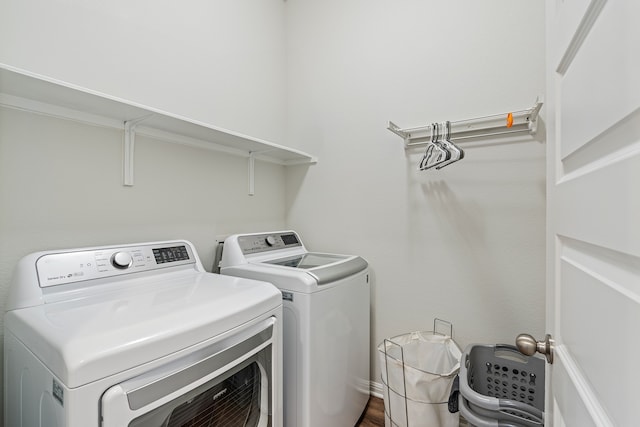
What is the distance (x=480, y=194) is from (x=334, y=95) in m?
1.21

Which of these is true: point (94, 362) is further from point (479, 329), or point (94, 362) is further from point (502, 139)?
point (502, 139)

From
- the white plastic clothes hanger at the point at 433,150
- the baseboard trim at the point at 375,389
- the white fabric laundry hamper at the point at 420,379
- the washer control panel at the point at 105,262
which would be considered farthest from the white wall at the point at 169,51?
the baseboard trim at the point at 375,389

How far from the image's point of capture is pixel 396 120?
1829 mm

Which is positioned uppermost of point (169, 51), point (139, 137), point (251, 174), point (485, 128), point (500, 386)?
point (169, 51)

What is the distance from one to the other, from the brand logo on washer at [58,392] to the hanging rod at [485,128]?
64.3 inches

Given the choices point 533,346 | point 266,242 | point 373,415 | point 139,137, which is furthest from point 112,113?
point 373,415

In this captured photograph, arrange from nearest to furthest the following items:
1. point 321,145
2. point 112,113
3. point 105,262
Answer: point 105,262 < point 112,113 < point 321,145

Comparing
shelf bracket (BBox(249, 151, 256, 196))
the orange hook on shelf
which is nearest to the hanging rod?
the orange hook on shelf

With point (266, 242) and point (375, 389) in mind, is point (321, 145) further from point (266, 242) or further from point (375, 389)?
point (375, 389)

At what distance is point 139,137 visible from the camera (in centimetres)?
137

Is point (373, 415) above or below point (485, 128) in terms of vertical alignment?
below

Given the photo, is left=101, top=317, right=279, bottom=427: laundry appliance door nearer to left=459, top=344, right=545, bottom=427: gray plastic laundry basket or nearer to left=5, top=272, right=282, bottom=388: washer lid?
left=5, top=272, right=282, bottom=388: washer lid

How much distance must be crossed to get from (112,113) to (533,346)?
5.55ft

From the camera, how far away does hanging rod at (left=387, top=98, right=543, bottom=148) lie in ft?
4.56
